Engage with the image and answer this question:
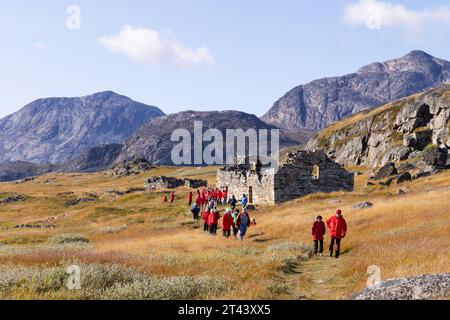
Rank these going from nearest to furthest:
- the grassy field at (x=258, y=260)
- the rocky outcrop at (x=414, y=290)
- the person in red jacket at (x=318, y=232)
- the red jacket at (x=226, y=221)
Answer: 1. the rocky outcrop at (x=414, y=290)
2. the grassy field at (x=258, y=260)
3. the person in red jacket at (x=318, y=232)
4. the red jacket at (x=226, y=221)

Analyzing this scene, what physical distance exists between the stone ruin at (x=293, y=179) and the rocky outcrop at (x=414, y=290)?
36154 millimetres

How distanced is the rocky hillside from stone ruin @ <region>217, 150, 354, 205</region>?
16.3 m

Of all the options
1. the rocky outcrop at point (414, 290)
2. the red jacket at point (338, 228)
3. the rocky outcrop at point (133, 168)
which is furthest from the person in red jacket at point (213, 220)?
the rocky outcrop at point (133, 168)

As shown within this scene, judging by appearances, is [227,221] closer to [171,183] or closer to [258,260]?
[258,260]

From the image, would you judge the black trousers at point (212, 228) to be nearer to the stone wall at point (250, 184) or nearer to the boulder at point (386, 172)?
the stone wall at point (250, 184)

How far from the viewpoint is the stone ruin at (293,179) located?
155 ft

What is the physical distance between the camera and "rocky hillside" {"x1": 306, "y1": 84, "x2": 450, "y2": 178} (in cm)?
8350

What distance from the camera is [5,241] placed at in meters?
37.3

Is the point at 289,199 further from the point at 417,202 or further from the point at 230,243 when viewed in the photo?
the point at 230,243

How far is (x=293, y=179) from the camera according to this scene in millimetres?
48062

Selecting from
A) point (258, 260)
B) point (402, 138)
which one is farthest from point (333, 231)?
point (402, 138)
